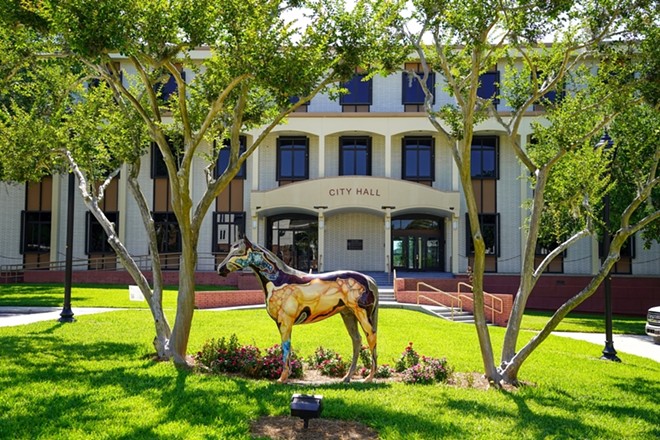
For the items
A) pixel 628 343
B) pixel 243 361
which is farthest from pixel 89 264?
pixel 628 343

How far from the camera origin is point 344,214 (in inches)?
1202

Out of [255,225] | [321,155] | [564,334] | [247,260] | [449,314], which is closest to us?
[247,260]

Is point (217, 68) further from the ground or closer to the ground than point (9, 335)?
further from the ground

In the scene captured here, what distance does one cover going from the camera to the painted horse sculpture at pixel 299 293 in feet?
28.7

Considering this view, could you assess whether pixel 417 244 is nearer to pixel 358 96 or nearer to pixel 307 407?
pixel 358 96

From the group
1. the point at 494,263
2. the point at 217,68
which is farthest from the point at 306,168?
the point at 217,68

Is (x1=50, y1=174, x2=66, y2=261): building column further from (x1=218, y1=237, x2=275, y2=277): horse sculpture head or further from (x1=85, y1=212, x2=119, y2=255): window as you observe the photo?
(x1=218, y1=237, x2=275, y2=277): horse sculpture head

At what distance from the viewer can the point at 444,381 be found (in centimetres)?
948

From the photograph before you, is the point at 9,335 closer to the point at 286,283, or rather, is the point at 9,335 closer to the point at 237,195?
the point at 286,283

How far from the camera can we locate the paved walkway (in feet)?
50.9

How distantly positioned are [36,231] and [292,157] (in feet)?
48.8

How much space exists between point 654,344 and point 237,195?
2101cm

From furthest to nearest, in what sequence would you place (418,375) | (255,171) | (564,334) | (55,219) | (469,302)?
1. (55,219)
2. (255,171)
3. (469,302)
4. (564,334)
5. (418,375)

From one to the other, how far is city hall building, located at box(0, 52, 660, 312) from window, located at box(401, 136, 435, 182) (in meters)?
0.06
